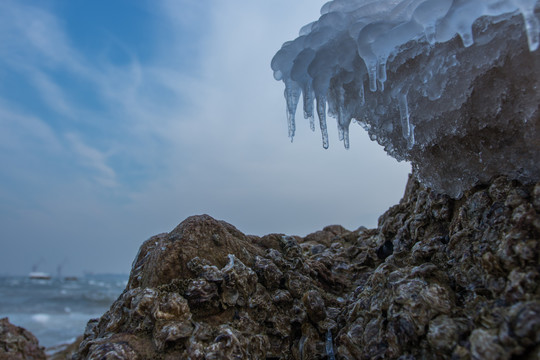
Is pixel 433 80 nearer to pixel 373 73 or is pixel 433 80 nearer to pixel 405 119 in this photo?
pixel 405 119

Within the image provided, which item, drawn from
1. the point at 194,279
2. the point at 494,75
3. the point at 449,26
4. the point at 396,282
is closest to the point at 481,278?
the point at 396,282

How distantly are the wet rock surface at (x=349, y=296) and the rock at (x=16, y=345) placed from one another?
3.99 meters

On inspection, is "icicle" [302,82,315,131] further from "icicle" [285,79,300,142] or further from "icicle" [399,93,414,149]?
"icicle" [399,93,414,149]

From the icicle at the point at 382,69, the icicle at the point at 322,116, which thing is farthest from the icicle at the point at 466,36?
the icicle at the point at 322,116

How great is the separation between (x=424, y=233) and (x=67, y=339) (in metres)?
18.6

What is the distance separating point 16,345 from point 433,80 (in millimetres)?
8416

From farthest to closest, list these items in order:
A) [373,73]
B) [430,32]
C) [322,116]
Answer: [322,116] < [373,73] < [430,32]

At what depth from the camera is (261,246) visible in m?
4.35

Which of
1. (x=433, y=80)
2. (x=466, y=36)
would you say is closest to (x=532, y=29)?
(x=466, y=36)

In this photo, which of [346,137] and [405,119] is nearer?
[405,119]

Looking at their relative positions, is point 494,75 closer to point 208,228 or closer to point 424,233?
point 424,233

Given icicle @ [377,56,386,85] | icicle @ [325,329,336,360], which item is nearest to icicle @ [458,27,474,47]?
icicle @ [377,56,386,85]

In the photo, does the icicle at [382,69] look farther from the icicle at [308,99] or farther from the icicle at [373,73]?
the icicle at [308,99]

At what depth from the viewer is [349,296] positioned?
3.95 m
